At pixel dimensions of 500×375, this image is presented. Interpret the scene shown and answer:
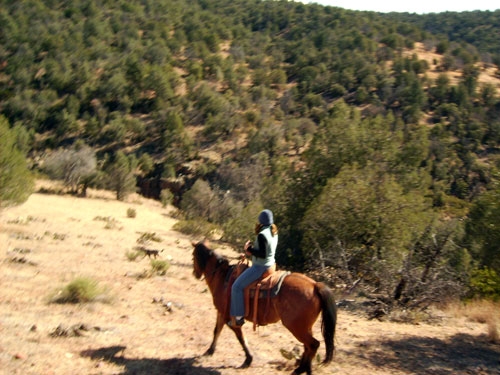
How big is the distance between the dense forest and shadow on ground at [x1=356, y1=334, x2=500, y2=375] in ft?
7.31

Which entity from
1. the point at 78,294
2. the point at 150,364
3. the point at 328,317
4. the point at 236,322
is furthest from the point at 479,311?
the point at 78,294

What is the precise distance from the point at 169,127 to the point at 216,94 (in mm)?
8082

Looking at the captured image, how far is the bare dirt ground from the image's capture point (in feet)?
20.0

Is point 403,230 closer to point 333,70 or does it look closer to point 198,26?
point 333,70

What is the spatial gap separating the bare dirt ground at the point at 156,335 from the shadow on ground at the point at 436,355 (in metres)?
0.02

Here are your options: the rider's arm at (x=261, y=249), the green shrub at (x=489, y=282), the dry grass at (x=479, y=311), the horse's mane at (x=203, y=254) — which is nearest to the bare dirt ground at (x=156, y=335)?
the dry grass at (x=479, y=311)

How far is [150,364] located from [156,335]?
3.71 feet

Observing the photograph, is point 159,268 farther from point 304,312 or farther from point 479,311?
point 479,311

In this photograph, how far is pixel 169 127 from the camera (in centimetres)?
4156

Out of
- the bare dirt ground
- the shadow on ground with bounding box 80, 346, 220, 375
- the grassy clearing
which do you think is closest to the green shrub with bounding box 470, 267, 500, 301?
the bare dirt ground

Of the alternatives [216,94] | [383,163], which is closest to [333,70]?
[216,94]

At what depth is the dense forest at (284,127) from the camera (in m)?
12.6

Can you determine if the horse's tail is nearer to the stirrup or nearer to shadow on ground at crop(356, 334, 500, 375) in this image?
the stirrup

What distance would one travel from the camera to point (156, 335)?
7.25 m
